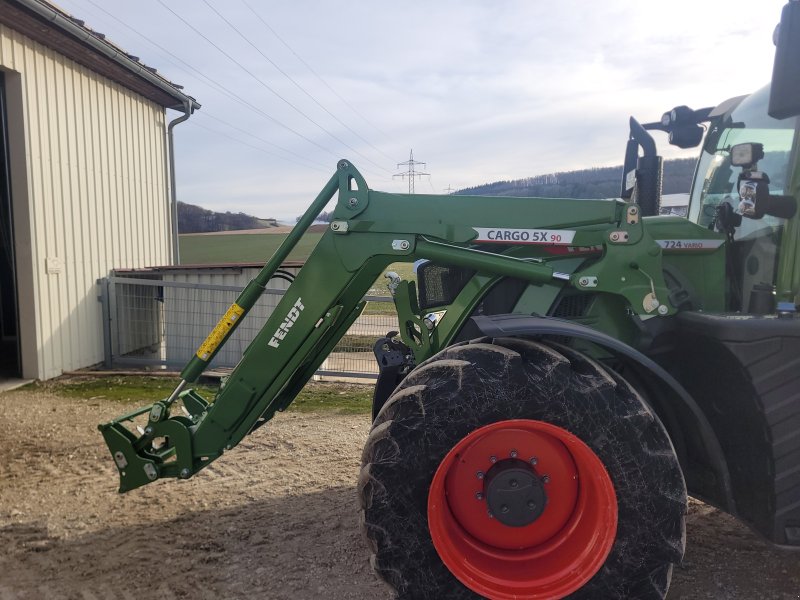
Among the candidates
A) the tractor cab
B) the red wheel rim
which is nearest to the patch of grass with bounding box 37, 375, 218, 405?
the red wheel rim

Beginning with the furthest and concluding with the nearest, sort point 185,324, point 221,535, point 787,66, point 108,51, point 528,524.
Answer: point 185,324
point 108,51
point 221,535
point 528,524
point 787,66

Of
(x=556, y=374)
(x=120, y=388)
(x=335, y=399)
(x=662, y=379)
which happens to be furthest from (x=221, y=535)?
(x=120, y=388)

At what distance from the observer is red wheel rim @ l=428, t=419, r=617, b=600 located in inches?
102

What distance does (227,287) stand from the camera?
8078mm

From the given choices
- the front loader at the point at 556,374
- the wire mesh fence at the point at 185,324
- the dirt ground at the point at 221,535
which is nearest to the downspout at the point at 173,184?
the wire mesh fence at the point at 185,324

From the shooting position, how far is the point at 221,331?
11.6 ft

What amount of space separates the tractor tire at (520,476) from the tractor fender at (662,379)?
0.11m

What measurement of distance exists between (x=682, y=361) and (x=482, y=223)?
126 cm

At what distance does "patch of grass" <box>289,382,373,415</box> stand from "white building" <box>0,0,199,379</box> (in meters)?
3.30

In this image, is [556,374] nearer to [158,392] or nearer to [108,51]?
[158,392]

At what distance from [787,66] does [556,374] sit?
1563mm

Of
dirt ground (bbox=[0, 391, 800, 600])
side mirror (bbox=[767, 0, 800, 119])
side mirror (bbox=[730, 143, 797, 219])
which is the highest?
side mirror (bbox=[767, 0, 800, 119])

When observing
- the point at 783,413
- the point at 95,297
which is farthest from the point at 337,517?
the point at 95,297

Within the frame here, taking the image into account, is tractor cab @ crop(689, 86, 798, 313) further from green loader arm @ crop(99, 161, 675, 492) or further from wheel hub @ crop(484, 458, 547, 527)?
wheel hub @ crop(484, 458, 547, 527)
